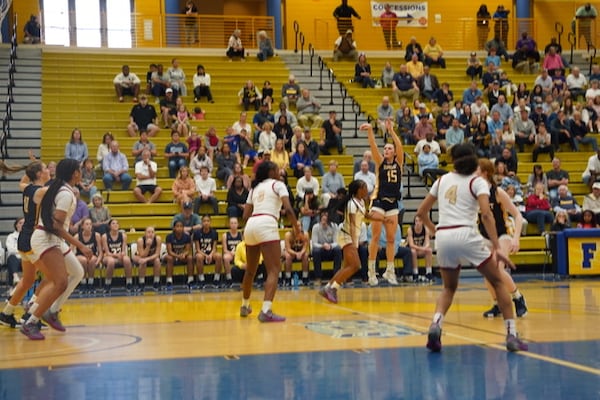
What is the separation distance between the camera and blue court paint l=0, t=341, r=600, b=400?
636 cm

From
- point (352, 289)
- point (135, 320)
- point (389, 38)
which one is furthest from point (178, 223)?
point (389, 38)

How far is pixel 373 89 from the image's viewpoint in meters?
28.5

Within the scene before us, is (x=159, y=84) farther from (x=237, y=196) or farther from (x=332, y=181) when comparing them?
(x=332, y=181)

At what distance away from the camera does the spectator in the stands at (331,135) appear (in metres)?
23.7

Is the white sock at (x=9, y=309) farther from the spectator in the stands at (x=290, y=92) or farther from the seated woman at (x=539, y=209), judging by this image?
the spectator in the stands at (x=290, y=92)

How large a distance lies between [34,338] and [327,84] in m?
20.0

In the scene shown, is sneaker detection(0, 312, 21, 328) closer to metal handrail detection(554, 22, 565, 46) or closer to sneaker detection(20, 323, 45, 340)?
sneaker detection(20, 323, 45, 340)

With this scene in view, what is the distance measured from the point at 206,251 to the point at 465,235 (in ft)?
36.6

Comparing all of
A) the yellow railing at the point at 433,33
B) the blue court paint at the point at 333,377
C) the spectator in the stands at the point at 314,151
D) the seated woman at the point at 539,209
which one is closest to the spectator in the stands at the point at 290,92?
the spectator in the stands at the point at 314,151

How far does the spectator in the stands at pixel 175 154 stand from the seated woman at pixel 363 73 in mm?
8140

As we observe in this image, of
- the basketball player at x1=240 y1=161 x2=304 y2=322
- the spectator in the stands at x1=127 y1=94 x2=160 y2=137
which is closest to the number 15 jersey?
the basketball player at x1=240 y1=161 x2=304 y2=322

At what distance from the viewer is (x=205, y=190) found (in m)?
20.7

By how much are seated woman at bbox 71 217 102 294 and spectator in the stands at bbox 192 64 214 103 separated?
9067mm

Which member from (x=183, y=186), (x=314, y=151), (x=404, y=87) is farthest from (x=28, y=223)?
(x=404, y=87)
